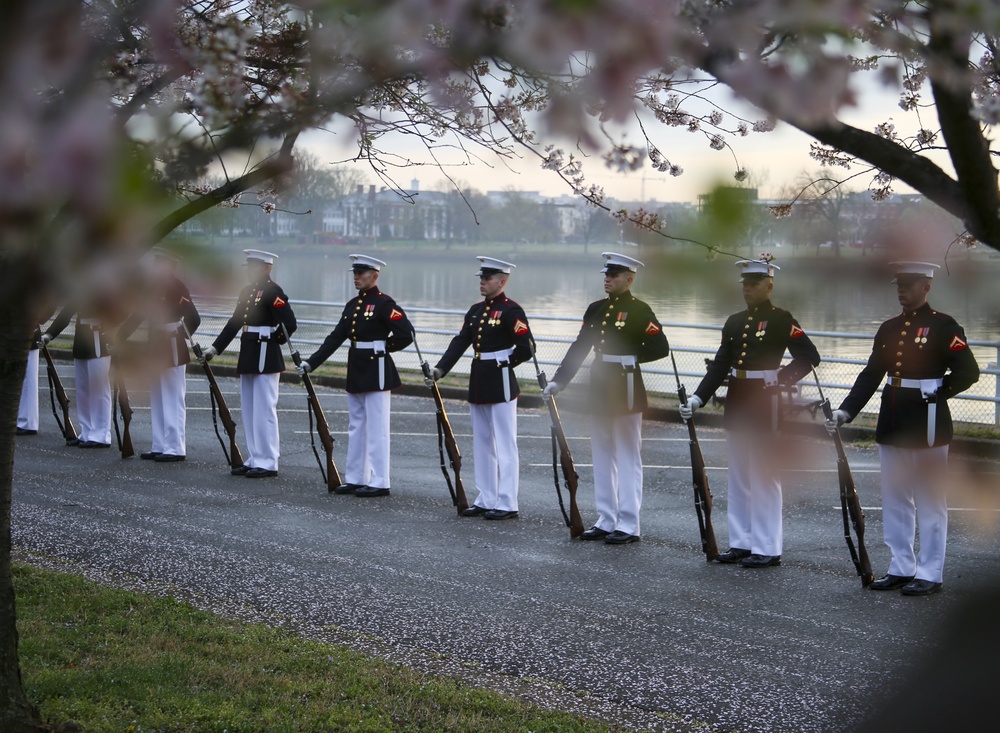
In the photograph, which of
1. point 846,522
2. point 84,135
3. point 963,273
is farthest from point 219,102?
point 846,522

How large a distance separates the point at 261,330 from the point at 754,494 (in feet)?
16.2

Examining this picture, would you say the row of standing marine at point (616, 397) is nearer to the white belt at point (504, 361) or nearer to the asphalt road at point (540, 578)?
the white belt at point (504, 361)

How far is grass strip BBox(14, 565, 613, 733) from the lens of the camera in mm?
4246

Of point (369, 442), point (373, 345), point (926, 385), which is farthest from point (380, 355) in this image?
point (926, 385)

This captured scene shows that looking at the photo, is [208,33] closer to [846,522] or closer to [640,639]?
[640,639]

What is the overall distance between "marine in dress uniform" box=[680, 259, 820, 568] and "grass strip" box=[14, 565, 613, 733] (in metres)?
2.98

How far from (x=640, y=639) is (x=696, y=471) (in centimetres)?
204

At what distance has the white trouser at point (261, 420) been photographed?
33.3 ft

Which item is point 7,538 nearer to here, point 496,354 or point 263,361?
point 496,354

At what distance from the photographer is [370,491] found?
9.31 metres

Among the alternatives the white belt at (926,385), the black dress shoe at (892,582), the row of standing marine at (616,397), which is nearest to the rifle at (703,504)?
the row of standing marine at (616,397)

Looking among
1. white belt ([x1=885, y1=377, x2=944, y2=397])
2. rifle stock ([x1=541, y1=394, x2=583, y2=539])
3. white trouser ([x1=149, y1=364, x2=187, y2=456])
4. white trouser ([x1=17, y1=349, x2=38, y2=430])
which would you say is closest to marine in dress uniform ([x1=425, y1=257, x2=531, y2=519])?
rifle stock ([x1=541, y1=394, x2=583, y2=539])

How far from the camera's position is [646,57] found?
5.41 feet

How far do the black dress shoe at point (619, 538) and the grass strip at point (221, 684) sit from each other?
2854 mm
